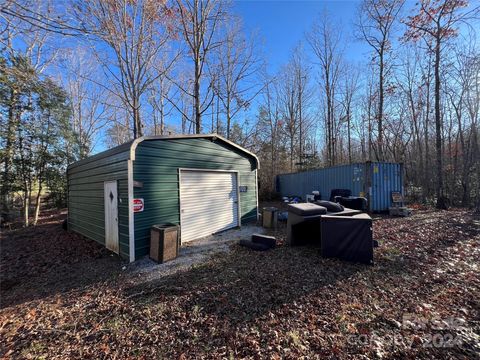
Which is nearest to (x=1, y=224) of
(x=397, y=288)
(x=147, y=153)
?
(x=147, y=153)

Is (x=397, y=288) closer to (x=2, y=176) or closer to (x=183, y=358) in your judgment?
(x=183, y=358)

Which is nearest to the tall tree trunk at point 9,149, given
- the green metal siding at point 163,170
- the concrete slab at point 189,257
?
the green metal siding at point 163,170

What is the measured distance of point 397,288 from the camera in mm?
3062

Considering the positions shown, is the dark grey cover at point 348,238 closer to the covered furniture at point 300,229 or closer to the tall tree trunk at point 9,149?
the covered furniture at point 300,229

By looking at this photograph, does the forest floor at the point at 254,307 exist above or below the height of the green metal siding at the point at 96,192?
below

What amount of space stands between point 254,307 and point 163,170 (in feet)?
12.2

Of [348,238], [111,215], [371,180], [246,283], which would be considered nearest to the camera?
[246,283]

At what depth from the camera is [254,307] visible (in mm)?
2691

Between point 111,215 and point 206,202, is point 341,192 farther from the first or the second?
point 111,215

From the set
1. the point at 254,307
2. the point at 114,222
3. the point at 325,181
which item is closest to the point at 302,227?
the point at 254,307

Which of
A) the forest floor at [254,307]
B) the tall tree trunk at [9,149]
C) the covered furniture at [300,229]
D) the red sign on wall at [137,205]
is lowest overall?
the forest floor at [254,307]

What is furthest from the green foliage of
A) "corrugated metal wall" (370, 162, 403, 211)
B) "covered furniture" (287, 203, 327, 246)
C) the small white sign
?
"corrugated metal wall" (370, 162, 403, 211)

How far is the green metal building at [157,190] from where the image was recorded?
4516 millimetres

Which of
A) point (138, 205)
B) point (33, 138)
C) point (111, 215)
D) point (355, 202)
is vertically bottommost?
point (355, 202)
